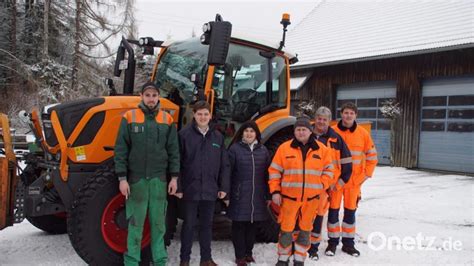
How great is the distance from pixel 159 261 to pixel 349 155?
2181mm

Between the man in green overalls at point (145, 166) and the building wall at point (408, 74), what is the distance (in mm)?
10581

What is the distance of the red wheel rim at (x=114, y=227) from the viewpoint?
349cm

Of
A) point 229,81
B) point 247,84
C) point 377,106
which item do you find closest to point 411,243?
point 247,84

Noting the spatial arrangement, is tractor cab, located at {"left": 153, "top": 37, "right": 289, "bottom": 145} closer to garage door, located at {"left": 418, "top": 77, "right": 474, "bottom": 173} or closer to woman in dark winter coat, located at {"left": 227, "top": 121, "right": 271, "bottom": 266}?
woman in dark winter coat, located at {"left": 227, "top": 121, "right": 271, "bottom": 266}

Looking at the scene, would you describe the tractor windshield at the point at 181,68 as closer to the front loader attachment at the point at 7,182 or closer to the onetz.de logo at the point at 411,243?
the front loader attachment at the point at 7,182

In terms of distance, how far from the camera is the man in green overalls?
336 cm

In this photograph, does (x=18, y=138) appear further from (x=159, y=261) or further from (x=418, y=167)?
(x=418, y=167)

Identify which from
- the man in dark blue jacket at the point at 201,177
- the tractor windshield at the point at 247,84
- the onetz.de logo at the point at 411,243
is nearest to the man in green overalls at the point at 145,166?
the man in dark blue jacket at the point at 201,177

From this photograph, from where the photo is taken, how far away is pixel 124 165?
10.9ft

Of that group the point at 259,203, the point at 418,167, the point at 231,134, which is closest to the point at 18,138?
the point at 231,134

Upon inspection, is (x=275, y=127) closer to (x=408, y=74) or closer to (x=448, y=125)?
(x=448, y=125)

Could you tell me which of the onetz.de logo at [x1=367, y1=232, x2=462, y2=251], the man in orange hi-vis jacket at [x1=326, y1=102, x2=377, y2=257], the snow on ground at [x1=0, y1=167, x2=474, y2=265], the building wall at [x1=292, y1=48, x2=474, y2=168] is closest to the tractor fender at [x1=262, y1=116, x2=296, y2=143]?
the man in orange hi-vis jacket at [x1=326, y1=102, x2=377, y2=257]

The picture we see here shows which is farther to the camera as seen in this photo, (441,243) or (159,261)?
(441,243)

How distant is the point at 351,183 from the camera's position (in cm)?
442
